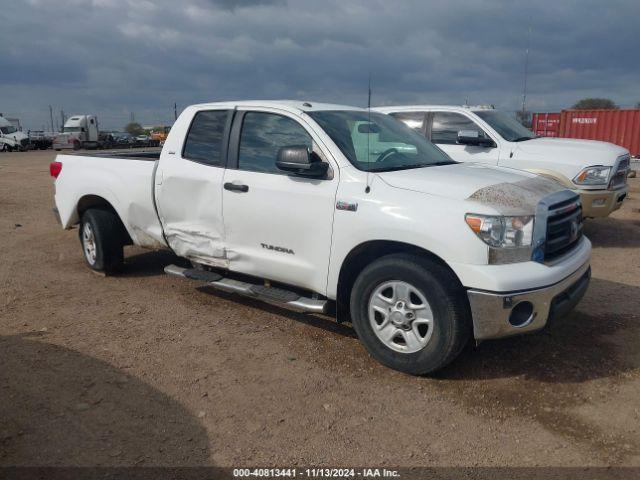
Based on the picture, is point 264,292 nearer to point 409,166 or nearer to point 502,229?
point 409,166

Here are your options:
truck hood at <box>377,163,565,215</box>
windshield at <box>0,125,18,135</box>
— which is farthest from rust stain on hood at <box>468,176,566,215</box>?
windshield at <box>0,125,18,135</box>

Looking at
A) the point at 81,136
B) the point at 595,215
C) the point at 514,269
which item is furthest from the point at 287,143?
the point at 81,136

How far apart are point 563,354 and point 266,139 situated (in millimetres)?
2882

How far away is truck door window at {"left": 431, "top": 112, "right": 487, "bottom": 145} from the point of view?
27.2 ft

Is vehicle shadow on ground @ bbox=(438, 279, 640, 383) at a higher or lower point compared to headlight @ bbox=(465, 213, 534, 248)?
lower

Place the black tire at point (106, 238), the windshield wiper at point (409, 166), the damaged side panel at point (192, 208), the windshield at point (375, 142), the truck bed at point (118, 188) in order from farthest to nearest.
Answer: the black tire at point (106, 238), the truck bed at point (118, 188), the damaged side panel at point (192, 208), the windshield at point (375, 142), the windshield wiper at point (409, 166)

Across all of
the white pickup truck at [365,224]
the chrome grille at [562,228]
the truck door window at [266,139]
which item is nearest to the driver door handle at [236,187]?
the white pickup truck at [365,224]

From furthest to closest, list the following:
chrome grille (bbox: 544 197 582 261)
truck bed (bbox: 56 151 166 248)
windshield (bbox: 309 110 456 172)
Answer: truck bed (bbox: 56 151 166 248), windshield (bbox: 309 110 456 172), chrome grille (bbox: 544 197 582 261)

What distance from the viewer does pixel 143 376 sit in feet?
12.6

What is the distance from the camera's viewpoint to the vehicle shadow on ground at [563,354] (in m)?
3.89

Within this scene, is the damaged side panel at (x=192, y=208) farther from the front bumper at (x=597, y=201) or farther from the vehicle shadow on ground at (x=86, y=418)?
the front bumper at (x=597, y=201)

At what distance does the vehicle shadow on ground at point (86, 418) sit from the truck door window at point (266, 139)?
75.5 inches

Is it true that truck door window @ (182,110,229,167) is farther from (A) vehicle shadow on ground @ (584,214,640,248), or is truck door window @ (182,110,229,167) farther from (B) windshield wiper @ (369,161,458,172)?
(A) vehicle shadow on ground @ (584,214,640,248)

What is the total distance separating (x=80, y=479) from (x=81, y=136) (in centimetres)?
4145
